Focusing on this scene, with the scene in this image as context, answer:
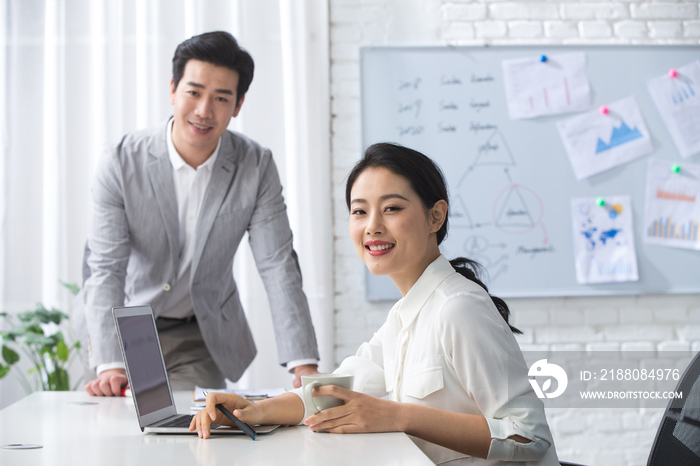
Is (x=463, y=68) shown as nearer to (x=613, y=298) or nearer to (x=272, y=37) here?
(x=272, y=37)

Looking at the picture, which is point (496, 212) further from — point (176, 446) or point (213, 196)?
point (176, 446)

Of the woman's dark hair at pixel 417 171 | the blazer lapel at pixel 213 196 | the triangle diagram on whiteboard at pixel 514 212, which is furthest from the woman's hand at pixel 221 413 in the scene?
the triangle diagram on whiteboard at pixel 514 212

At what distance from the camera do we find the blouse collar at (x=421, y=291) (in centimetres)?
117

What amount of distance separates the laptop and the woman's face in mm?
382

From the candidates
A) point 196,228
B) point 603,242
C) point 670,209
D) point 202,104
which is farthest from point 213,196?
point 670,209

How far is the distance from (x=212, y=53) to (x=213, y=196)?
17.4 inches

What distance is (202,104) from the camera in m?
1.88

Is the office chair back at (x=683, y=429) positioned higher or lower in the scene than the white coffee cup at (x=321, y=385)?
lower

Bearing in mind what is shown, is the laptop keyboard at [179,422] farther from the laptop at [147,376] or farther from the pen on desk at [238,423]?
the pen on desk at [238,423]

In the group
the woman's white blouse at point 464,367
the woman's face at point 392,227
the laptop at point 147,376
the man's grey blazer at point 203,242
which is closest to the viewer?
the woman's white blouse at point 464,367

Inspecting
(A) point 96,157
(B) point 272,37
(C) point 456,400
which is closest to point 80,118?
(A) point 96,157

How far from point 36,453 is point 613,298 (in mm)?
2514

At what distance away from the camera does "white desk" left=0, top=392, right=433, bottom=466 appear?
0.88 meters

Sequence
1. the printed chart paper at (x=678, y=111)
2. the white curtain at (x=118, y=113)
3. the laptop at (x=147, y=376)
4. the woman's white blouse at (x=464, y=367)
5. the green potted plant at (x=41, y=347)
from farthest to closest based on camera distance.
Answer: the printed chart paper at (x=678, y=111) < the white curtain at (x=118, y=113) < the green potted plant at (x=41, y=347) < the laptop at (x=147, y=376) < the woman's white blouse at (x=464, y=367)
